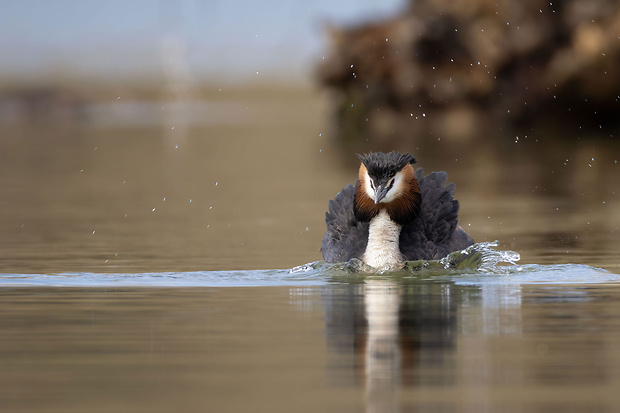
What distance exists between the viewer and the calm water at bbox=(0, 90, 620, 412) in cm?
675

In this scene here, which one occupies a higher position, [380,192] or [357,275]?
[380,192]

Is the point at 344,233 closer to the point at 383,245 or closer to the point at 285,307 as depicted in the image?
the point at 383,245

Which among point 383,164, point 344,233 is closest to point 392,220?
point 383,164

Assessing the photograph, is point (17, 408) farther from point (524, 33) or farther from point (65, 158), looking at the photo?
point (524, 33)

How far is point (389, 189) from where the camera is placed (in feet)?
40.4

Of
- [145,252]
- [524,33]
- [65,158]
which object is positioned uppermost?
[524,33]

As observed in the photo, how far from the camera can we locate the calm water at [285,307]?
6750 mm

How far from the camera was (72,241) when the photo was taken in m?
15.0

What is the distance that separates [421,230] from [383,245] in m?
0.65

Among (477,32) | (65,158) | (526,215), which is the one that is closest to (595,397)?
(526,215)

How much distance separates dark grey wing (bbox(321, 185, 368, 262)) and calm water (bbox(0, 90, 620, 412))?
38cm

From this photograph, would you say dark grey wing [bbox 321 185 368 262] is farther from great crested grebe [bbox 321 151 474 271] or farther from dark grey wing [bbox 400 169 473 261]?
dark grey wing [bbox 400 169 473 261]

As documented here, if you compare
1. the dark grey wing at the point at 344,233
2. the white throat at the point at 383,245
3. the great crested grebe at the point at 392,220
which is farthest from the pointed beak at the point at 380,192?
the dark grey wing at the point at 344,233

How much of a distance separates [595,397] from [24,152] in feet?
95.4
